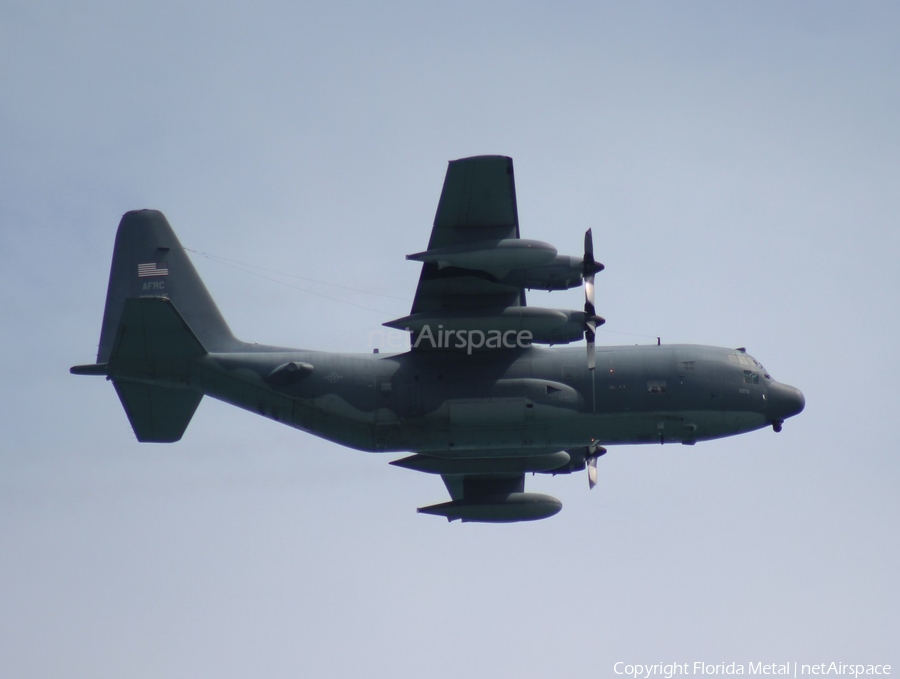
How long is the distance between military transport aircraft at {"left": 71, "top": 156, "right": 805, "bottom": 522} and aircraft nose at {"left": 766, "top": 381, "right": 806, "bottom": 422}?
3 cm

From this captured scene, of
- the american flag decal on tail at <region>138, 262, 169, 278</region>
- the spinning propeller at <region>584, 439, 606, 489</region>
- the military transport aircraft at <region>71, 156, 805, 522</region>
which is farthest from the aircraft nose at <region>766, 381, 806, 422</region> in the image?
the american flag decal on tail at <region>138, 262, 169, 278</region>

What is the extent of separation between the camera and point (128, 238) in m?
26.5

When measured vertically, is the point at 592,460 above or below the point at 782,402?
below

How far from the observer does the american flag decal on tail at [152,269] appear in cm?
2633

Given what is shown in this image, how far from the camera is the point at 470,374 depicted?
81.6 feet

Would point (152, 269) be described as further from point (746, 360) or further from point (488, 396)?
point (746, 360)

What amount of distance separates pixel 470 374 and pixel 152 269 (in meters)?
7.46

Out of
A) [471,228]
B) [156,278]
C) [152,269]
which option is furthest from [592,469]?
[152,269]

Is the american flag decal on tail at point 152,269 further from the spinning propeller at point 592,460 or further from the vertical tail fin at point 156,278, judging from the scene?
the spinning propeller at point 592,460

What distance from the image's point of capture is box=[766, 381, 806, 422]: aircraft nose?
25.7 m

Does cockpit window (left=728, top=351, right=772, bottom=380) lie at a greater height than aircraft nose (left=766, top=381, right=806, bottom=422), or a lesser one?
greater

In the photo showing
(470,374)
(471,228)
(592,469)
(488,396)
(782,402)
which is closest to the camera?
(471,228)

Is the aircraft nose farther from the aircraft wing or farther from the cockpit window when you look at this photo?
the aircraft wing

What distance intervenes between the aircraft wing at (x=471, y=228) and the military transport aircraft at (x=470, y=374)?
0.03 m
